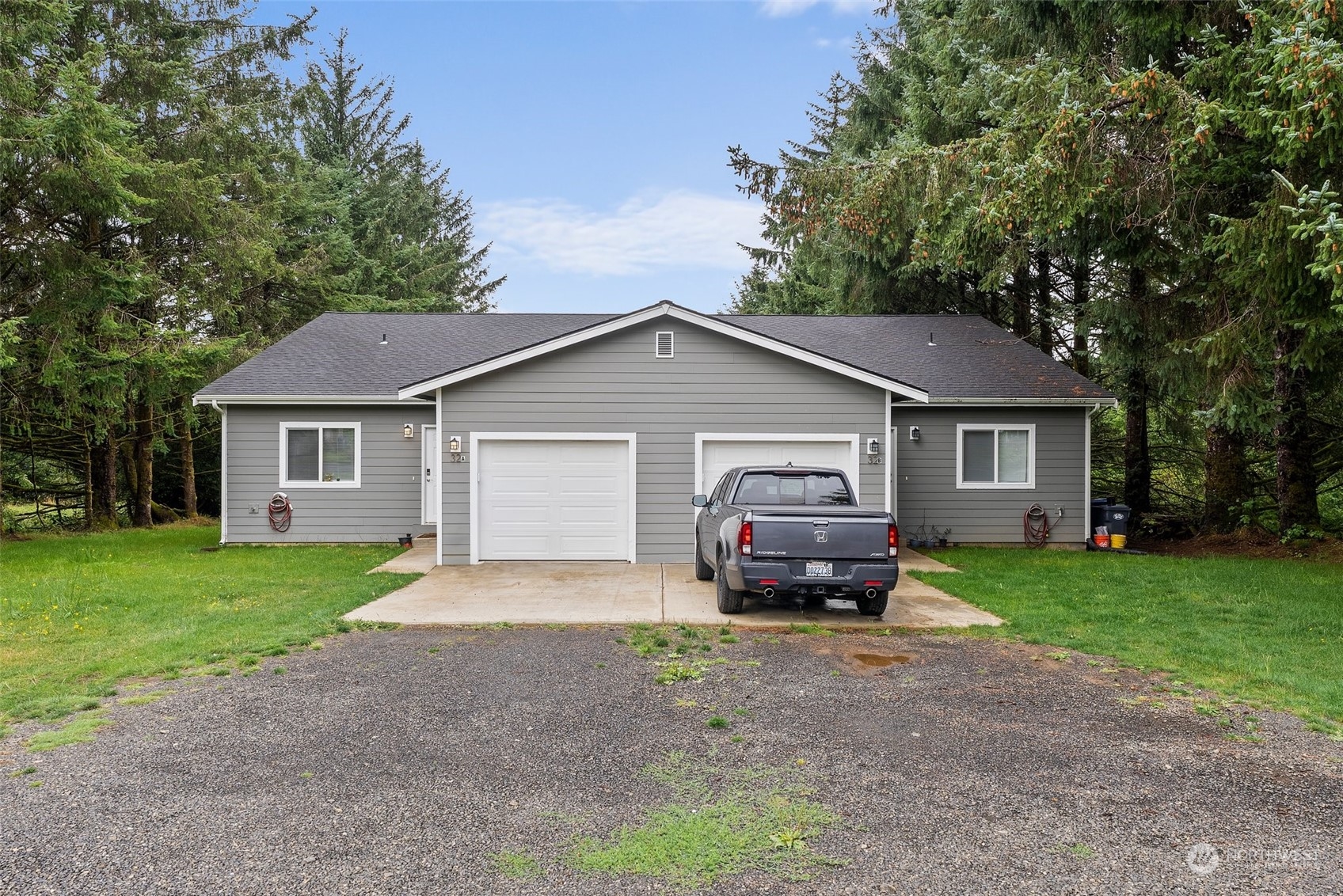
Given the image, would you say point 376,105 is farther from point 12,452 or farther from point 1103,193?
point 1103,193

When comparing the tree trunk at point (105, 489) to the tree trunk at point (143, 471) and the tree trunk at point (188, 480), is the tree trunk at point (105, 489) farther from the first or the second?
the tree trunk at point (188, 480)

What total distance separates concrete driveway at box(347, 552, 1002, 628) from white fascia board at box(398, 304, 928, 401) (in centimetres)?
269

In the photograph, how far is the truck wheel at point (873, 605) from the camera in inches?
318

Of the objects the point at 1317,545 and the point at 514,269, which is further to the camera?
the point at 514,269

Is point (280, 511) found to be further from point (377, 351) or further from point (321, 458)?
point (377, 351)

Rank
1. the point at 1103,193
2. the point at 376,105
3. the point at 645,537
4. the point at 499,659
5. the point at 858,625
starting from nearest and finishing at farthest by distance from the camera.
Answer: the point at 499,659, the point at 858,625, the point at 1103,193, the point at 645,537, the point at 376,105

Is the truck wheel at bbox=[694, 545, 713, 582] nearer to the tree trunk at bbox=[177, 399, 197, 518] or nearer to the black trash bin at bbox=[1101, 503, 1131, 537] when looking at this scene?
the black trash bin at bbox=[1101, 503, 1131, 537]

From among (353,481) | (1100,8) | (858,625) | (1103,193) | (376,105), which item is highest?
(376,105)

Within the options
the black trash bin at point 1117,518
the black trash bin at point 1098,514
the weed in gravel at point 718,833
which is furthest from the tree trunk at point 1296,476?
the weed in gravel at point 718,833

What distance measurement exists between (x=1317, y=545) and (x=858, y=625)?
33.7ft

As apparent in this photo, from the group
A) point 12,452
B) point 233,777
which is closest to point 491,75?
point 12,452

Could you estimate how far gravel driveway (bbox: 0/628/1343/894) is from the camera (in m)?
3.12

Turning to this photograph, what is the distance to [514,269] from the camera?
133 feet

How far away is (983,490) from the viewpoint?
14.4 meters
